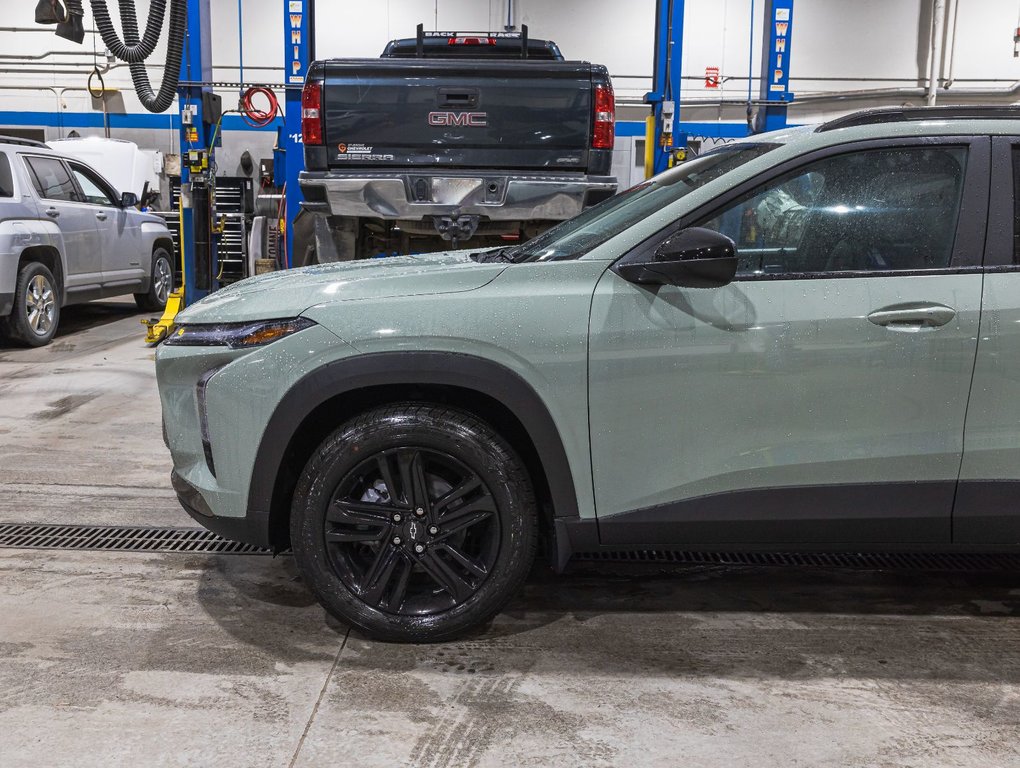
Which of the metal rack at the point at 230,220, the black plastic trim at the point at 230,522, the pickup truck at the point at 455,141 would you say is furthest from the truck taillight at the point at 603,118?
the metal rack at the point at 230,220

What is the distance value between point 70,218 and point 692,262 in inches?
324

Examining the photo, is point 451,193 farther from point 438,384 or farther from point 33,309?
point 33,309

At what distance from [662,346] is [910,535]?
3.10ft

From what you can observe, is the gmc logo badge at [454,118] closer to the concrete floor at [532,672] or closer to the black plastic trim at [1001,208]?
the concrete floor at [532,672]

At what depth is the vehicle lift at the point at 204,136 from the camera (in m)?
8.13

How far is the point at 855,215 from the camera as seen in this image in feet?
9.07

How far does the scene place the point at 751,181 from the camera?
2770 mm

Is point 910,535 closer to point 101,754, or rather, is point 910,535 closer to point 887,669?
point 887,669

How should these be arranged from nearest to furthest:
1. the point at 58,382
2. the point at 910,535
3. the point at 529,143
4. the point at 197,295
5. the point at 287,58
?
the point at 910,535, the point at 529,143, the point at 58,382, the point at 287,58, the point at 197,295

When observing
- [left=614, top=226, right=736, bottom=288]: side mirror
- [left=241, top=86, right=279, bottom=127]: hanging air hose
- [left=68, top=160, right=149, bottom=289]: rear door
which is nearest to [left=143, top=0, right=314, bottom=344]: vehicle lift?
[left=241, top=86, right=279, bottom=127]: hanging air hose

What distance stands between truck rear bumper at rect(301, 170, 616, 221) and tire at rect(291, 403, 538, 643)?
357cm

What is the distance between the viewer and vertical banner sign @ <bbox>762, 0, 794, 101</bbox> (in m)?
8.76

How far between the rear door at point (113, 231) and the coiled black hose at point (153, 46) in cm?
103

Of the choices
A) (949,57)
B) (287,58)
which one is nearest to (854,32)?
(949,57)
